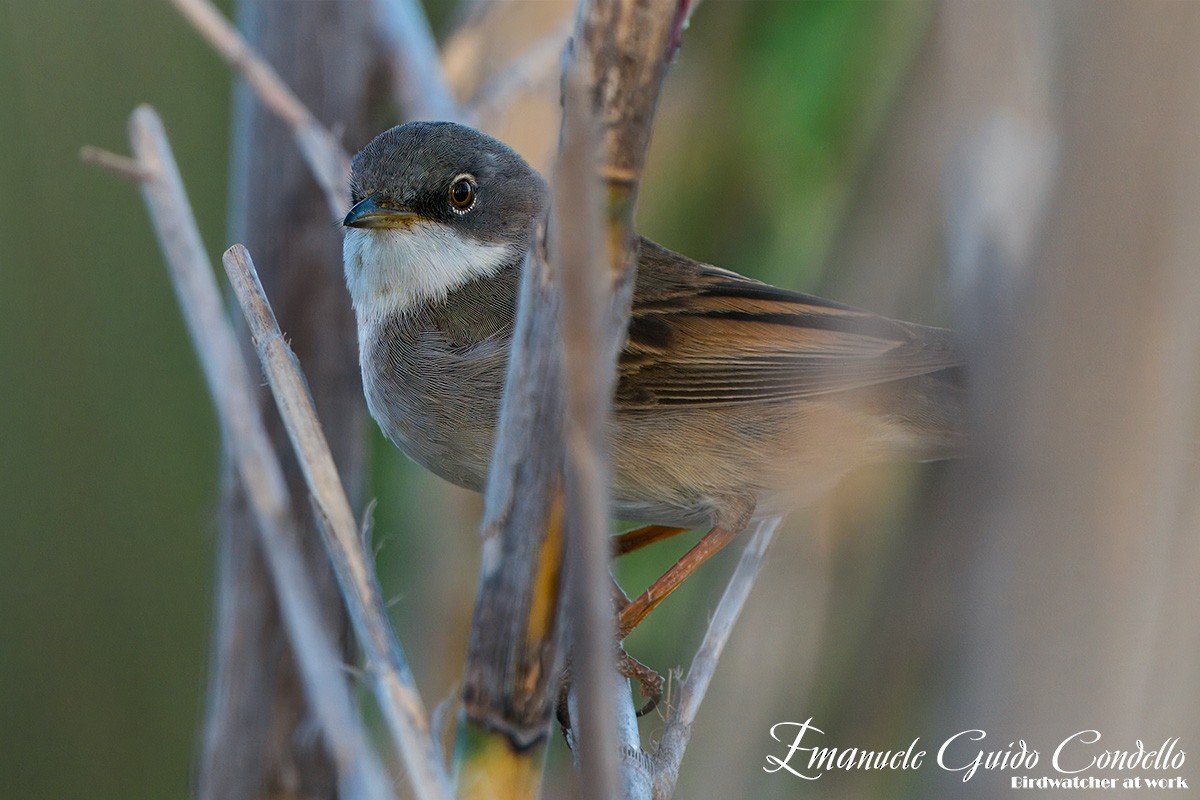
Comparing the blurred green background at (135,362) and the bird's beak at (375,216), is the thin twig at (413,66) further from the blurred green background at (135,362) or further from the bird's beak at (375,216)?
the blurred green background at (135,362)

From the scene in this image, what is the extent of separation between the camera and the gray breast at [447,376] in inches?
95.6

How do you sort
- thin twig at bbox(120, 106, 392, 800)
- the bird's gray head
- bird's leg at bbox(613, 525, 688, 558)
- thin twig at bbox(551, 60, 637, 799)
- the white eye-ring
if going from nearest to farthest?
thin twig at bbox(551, 60, 637, 799) → thin twig at bbox(120, 106, 392, 800) → the bird's gray head → the white eye-ring → bird's leg at bbox(613, 525, 688, 558)

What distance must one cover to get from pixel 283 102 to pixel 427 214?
45 cm

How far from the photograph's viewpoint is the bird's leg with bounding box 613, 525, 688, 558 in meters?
3.14

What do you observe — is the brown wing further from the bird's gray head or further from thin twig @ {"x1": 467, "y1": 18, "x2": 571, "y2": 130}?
thin twig @ {"x1": 467, "y1": 18, "x2": 571, "y2": 130}

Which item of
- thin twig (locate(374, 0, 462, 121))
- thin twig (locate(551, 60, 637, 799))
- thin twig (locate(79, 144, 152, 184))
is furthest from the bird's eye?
thin twig (locate(551, 60, 637, 799))

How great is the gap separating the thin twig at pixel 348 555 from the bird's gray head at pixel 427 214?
89cm

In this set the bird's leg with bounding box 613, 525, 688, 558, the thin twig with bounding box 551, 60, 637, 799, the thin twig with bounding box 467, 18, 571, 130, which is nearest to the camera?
the thin twig with bounding box 551, 60, 637, 799

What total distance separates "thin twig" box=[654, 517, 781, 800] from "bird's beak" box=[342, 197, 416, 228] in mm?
1148

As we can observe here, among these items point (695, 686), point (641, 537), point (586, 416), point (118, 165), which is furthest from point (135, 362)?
point (586, 416)

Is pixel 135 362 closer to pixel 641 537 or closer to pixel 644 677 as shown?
pixel 641 537

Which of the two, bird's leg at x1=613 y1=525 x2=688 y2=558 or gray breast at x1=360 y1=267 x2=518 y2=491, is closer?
gray breast at x1=360 y1=267 x2=518 y2=491

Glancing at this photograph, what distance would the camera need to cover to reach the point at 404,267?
266cm

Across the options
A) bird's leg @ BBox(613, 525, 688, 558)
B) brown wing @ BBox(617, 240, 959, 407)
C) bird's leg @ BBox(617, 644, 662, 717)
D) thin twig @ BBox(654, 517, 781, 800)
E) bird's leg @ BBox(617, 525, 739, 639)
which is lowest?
bird's leg @ BBox(617, 644, 662, 717)
